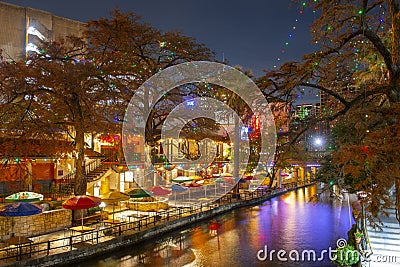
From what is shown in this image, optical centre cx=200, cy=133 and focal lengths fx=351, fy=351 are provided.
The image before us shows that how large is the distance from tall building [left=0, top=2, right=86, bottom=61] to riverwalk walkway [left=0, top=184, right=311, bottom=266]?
18.7 meters

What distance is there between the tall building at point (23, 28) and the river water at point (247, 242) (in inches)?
836

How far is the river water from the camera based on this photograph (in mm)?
17078

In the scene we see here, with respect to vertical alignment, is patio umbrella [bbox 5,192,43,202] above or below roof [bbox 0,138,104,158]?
below

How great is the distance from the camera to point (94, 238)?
57.6 ft

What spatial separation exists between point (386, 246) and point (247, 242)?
8.16 metres

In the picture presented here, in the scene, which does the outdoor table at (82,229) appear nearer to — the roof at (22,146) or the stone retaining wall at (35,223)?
the stone retaining wall at (35,223)

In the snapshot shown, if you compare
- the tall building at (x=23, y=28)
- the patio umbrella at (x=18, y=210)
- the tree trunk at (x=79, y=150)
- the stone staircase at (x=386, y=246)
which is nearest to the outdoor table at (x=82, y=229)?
the tree trunk at (x=79, y=150)

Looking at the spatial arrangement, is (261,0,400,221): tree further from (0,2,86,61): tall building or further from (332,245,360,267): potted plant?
(0,2,86,61): tall building

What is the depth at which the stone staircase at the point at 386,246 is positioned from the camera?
13469 mm

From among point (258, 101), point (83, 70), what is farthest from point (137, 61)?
point (258, 101)

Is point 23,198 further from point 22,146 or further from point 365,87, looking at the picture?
point 365,87

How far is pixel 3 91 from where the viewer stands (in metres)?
17.5

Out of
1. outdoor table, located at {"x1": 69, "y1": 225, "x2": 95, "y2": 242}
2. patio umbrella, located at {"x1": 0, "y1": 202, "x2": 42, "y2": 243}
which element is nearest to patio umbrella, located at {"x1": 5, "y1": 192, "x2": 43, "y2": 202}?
outdoor table, located at {"x1": 69, "y1": 225, "x2": 95, "y2": 242}

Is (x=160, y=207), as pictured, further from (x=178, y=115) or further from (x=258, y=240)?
(x=258, y=240)
